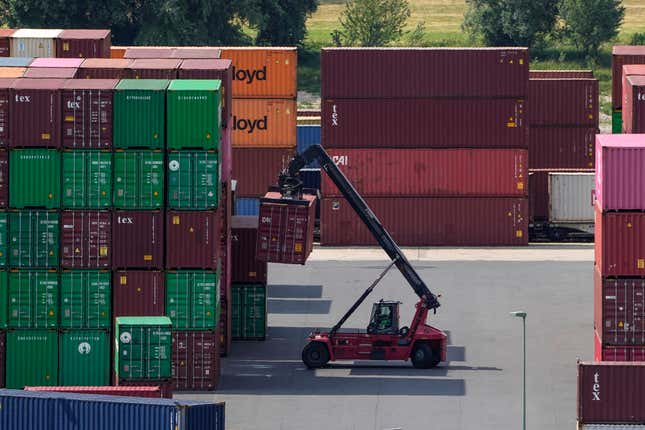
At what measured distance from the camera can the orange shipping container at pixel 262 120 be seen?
104500mm

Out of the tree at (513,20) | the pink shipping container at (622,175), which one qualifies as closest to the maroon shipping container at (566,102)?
the pink shipping container at (622,175)

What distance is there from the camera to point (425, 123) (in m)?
101

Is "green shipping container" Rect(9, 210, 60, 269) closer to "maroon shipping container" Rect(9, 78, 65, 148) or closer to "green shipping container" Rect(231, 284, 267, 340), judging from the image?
"maroon shipping container" Rect(9, 78, 65, 148)

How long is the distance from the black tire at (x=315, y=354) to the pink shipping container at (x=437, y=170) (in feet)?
87.4

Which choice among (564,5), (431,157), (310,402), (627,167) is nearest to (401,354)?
(310,402)

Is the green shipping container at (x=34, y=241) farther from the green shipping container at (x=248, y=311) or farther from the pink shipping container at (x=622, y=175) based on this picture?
the pink shipping container at (x=622, y=175)

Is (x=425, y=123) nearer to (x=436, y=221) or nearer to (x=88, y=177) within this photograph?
(x=436, y=221)

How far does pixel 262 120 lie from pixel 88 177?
34.2m

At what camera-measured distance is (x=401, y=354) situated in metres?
74.6

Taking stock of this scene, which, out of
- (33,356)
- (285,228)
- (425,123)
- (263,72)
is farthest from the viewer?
(263,72)

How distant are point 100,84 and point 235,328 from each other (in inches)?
513

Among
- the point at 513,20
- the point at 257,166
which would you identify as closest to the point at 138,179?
the point at 257,166

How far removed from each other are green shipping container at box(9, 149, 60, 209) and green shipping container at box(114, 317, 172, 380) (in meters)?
5.79

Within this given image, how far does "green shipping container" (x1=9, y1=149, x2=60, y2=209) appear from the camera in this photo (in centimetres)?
7094
